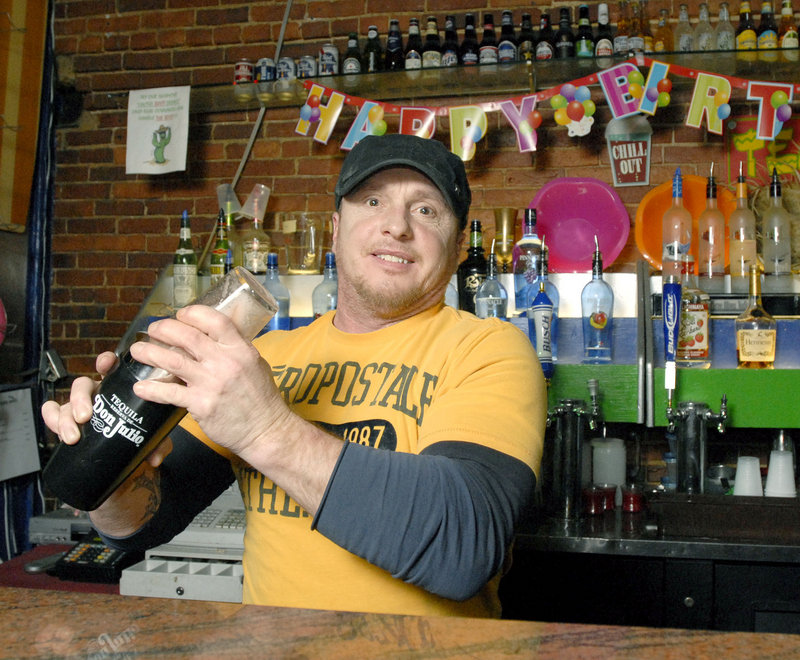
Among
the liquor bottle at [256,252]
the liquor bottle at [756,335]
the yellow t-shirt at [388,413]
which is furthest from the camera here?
the liquor bottle at [256,252]

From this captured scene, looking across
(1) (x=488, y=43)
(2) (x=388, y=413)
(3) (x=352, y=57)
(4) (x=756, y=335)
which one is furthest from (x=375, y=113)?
(2) (x=388, y=413)

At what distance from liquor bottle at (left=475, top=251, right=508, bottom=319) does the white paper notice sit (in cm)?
135

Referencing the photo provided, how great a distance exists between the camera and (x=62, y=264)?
3.21 metres

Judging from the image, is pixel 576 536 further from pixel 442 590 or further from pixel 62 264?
pixel 62 264

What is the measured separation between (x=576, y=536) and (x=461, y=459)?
1071 mm

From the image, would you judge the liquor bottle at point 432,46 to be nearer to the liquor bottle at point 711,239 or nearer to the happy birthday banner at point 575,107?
the happy birthday banner at point 575,107

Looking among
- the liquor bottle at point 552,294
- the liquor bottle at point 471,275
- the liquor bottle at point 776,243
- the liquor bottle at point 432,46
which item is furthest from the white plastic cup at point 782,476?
the liquor bottle at point 432,46

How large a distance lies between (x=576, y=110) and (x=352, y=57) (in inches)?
33.6

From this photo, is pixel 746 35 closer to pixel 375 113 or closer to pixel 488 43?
pixel 488 43

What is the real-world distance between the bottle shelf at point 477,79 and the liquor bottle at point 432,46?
0.23ft

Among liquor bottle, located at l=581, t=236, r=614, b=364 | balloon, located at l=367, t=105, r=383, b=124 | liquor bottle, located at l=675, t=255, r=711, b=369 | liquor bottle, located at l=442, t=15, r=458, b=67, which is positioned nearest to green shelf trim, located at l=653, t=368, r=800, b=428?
liquor bottle, located at l=675, t=255, r=711, b=369

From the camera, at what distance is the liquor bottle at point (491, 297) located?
93.1 inches

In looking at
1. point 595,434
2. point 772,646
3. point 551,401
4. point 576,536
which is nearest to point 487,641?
point 772,646

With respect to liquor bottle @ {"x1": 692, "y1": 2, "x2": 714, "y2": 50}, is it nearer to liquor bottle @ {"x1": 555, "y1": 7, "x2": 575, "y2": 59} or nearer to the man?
liquor bottle @ {"x1": 555, "y1": 7, "x2": 575, "y2": 59}
